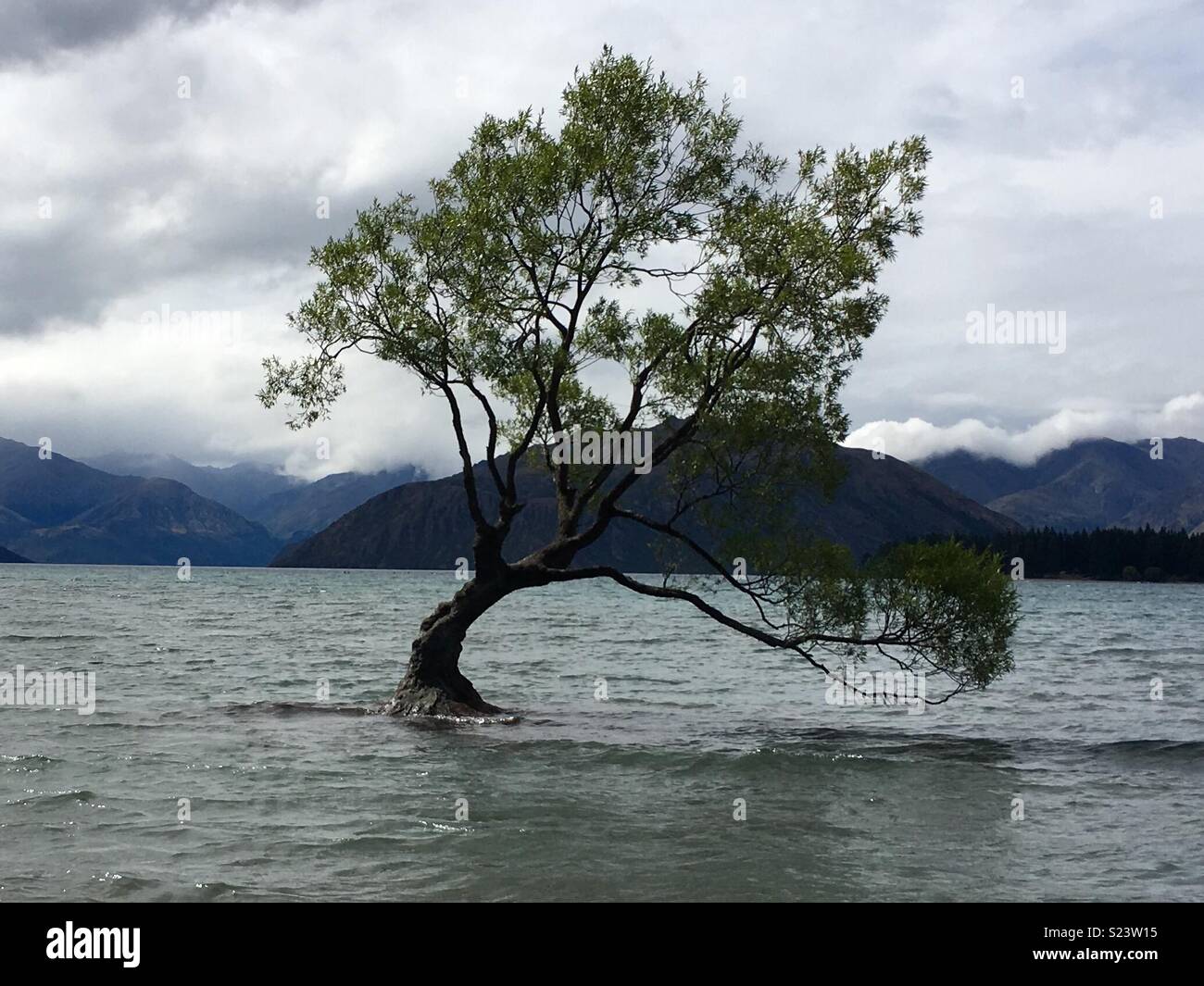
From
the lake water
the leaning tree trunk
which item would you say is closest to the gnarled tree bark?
the leaning tree trunk

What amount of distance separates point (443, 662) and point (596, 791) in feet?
38.3

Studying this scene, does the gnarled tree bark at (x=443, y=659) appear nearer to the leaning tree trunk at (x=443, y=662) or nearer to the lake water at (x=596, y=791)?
the leaning tree trunk at (x=443, y=662)

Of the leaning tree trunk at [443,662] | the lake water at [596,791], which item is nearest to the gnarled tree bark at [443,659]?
the leaning tree trunk at [443,662]

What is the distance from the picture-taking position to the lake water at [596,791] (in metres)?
16.5

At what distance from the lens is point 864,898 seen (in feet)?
51.6

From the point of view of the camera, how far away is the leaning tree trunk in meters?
33.8

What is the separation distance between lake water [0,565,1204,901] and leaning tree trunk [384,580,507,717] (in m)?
1.23

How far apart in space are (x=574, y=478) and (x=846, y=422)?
31.4 ft

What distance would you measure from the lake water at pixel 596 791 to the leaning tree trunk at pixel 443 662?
123cm

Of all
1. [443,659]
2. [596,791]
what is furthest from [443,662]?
[596,791]

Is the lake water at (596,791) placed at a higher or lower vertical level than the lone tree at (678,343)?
lower

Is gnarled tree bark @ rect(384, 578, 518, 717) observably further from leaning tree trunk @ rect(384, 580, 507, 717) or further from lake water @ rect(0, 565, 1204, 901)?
lake water @ rect(0, 565, 1204, 901)
